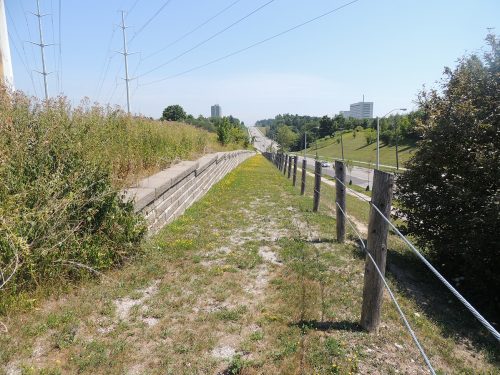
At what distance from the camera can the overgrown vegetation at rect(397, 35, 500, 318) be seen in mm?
4738

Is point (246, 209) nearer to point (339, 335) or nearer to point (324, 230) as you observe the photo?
point (324, 230)

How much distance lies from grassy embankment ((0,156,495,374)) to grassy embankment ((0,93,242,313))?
0.95 feet

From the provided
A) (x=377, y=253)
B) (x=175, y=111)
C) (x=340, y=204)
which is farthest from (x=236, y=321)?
(x=175, y=111)

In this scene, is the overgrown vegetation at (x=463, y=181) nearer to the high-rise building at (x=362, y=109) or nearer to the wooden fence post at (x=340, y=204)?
the wooden fence post at (x=340, y=204)

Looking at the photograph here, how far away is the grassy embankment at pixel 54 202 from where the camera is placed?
316 centimetres

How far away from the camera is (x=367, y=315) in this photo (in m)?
3.24

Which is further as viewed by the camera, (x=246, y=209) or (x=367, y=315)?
(x=246, y=209)

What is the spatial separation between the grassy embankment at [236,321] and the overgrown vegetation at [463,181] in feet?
2.37

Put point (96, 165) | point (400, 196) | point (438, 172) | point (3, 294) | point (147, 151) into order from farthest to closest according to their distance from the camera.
Result: point (147, 151), point (400, 196), point (438, 172), point (96, 165), point (3, 294)

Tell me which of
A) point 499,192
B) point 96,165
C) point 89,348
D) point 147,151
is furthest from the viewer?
point 147,151

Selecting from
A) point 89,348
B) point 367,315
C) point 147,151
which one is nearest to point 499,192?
point 367,315

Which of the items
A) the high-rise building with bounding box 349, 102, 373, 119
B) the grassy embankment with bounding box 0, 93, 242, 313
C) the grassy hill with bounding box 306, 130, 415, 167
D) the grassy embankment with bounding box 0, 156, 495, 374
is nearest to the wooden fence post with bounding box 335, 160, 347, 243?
the grassy embankment with bounding box 0, 156, 495, 374

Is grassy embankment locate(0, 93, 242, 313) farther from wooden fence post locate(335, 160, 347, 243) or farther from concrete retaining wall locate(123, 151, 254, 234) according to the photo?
wooden fence post locate(335, 160, 347, 243)

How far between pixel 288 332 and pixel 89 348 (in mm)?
1658
